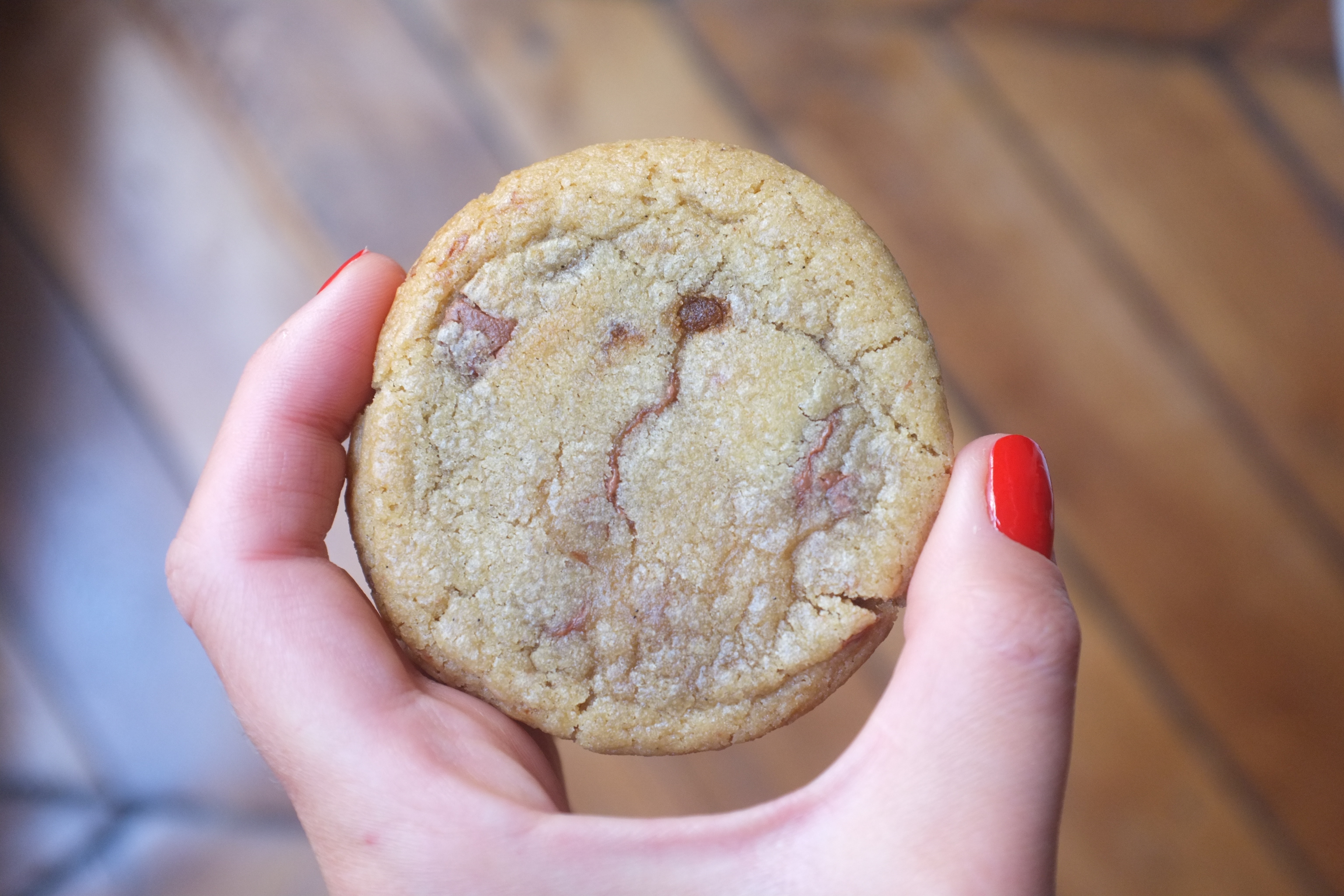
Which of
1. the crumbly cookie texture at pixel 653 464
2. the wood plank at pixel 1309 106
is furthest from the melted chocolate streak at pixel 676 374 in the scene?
the wood plank at pixel 1309 106

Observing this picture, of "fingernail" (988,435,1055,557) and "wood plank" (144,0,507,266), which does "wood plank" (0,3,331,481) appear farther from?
"fingernail" (988,435,1055,557)

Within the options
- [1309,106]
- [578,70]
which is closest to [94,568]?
[578,70]

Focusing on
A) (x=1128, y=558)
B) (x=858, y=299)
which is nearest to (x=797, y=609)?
(x=858, y=299)

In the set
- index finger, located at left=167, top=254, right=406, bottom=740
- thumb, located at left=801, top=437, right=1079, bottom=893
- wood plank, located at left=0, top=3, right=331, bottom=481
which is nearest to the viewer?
thumb, located at left=801, top=437, right=1079, bottom=893

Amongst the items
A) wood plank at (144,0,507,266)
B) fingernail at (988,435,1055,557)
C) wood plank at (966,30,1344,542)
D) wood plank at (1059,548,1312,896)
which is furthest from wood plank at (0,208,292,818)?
wood plank at (966,30,1344,542)

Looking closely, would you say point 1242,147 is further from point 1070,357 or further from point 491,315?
point 491,315
